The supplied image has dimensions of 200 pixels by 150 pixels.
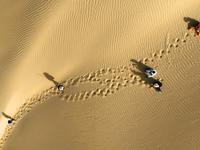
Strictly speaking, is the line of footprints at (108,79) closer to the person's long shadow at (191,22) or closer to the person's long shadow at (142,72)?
the person's long shadow at (142,72)

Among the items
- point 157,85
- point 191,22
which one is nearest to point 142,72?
point 157,85

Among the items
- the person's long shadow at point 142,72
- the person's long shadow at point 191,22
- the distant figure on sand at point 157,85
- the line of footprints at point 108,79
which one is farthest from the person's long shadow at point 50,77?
the person's long shadow at point 191,22

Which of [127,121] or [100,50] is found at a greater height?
[100,50]

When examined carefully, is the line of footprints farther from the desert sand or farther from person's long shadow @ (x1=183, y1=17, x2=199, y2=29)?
person's long shadow @ (x1=183, y1=17, x2=199, y2=29)

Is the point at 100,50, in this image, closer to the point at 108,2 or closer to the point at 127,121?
the point at 108,2

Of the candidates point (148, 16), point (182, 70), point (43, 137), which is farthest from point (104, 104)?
point (148, 16)

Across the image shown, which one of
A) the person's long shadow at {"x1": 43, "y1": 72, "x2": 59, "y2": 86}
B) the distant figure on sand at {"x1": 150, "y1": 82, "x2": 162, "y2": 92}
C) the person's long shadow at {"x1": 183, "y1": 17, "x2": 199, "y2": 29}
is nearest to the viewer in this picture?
the distant figure on sand at {"x1": 150, "y1": 82, "x2": 162, "y2": 92}

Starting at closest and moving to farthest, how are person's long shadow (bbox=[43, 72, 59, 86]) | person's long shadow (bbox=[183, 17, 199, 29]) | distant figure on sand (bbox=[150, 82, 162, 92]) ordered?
distant figure on sand (bbox=[150, 82, 162, 92]), person's long shadow (bbox=[183, 17, 199, 29]), person's long shadow (bbox=[43, 72, 59, 86])

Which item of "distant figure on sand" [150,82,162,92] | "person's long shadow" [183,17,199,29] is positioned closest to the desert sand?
"person's long shadow" [183,17,199,29]

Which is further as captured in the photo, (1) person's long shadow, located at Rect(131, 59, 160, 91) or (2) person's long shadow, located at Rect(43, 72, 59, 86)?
(2) person's long shadow, located at Rect(43, 72, 59, 86)
